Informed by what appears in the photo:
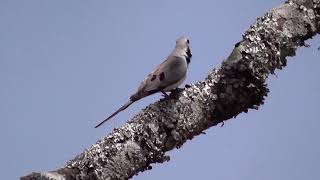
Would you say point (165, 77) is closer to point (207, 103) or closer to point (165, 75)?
point (165, 75)

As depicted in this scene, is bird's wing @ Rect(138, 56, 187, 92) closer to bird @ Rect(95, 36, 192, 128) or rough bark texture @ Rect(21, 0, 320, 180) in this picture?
bird @ Rect(95, 36, 192, 128)

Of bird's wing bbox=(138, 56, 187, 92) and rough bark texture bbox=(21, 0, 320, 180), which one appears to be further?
bird's wing bbox=(138, 56, 187, 92)

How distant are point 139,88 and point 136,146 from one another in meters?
1.14

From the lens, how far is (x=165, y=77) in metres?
4.50

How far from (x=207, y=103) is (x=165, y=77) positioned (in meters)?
1.02

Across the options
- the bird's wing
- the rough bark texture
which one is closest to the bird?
the bird's wing

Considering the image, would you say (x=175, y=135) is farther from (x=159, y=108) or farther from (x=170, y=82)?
(x=170, y=82)

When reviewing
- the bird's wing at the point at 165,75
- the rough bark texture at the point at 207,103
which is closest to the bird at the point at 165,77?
the bird's wing at the point at 165,75

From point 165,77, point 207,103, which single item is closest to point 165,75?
point 165,77

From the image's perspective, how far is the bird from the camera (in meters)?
4.30

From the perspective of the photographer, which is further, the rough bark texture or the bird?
the bird

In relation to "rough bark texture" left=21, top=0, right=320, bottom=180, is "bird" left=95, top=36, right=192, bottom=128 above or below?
above

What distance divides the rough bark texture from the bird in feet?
1.82

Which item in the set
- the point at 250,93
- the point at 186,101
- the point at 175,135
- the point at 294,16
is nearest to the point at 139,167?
the point at 175,135
